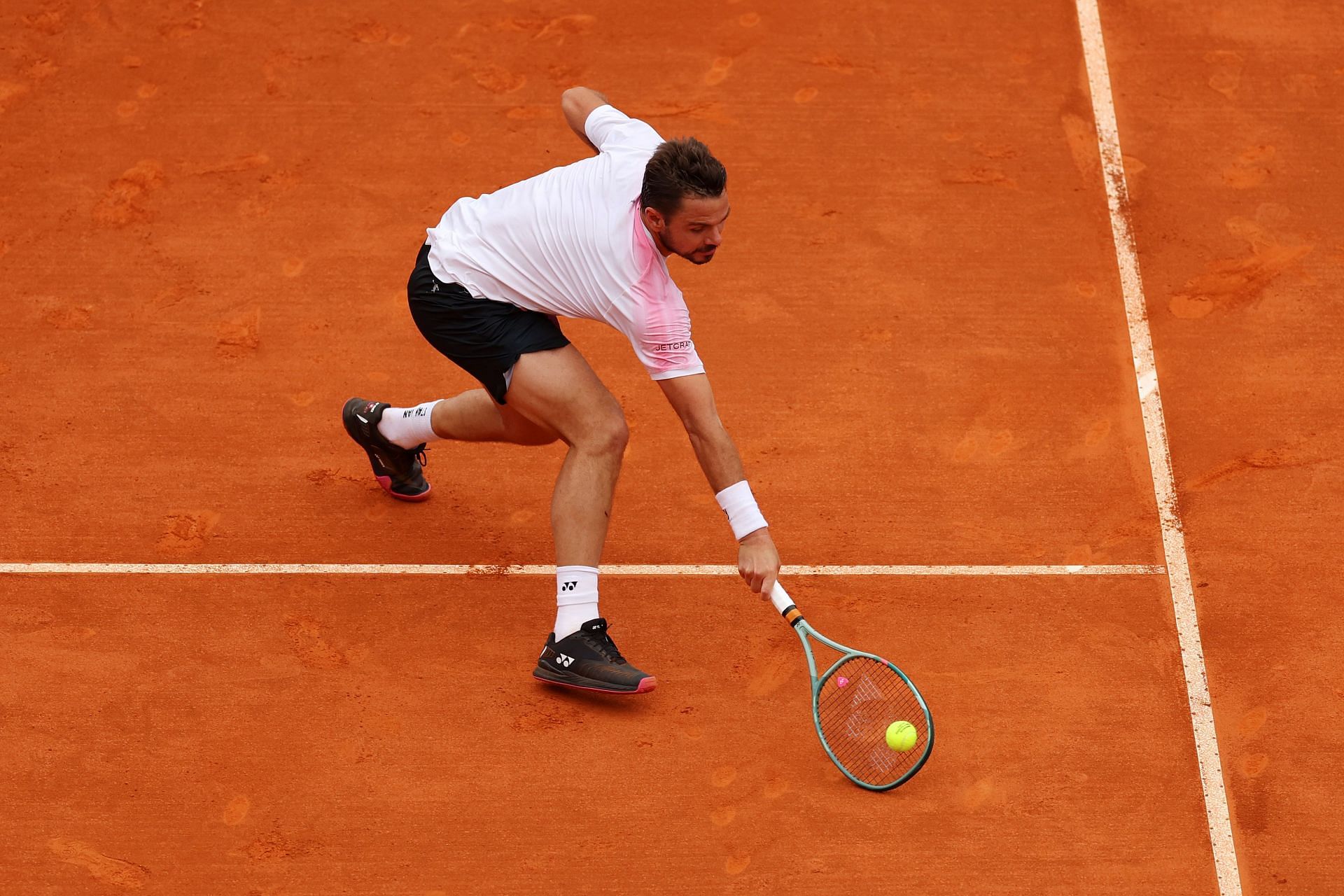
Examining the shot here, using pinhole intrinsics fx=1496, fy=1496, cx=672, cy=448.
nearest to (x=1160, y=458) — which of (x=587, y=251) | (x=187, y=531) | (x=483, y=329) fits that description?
(x=587, y=251)

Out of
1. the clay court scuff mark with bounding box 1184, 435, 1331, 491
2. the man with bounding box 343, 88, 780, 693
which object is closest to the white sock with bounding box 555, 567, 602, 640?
the man with bounding box 343, 88, 780, 693

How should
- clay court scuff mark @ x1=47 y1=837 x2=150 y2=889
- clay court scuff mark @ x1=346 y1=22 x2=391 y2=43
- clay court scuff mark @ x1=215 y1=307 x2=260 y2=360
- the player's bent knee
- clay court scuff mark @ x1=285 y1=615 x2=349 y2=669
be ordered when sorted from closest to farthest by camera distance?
clay court scuff mark @ x1=47 y1=837 x2=150 y2=889 < the player's bent knee < clay court scuff mark @ x1=285 y1=615 x2=349 y2=669 < clay court scuff mark @ x1=215 y1=307 x2=260 y2=360 < clay court scuff mark @ x1=346 y1=22 x2=391 y2=43

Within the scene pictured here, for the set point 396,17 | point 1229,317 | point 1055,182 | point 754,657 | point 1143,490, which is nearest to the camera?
point 754,657

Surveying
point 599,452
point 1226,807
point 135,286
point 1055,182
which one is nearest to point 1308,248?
point 1055,182

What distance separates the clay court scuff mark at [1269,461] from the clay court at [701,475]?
0.02m

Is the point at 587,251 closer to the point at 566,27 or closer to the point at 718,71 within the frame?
the point at 718,71

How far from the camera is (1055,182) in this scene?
6.90m

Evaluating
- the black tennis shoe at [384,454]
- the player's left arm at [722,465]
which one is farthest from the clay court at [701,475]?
the player's left arm at [722,465]

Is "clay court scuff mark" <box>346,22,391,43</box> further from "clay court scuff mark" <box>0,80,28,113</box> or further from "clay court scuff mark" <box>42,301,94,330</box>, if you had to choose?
"clay court scuff mark" <box>42,301,94,330</box>

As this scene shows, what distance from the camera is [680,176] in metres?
4.34

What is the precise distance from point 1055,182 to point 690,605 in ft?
9.58

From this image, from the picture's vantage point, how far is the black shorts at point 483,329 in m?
4.88

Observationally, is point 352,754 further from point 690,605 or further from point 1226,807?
point 1226,807

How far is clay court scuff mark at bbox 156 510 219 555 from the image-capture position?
5.49m
